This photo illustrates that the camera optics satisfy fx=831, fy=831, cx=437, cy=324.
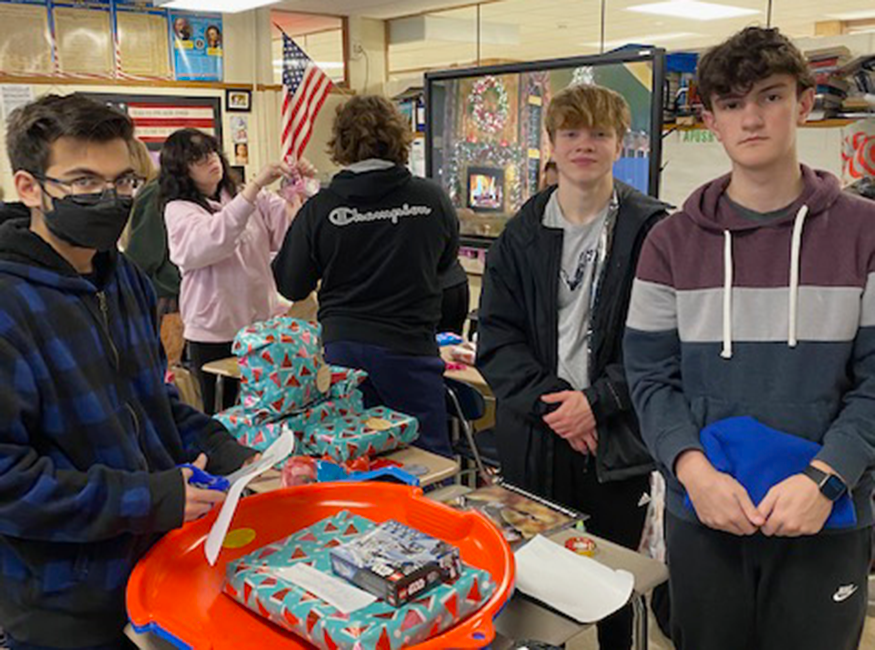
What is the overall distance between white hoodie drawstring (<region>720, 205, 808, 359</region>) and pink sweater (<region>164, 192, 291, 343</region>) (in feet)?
6.41

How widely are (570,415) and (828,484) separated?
24.7 inches

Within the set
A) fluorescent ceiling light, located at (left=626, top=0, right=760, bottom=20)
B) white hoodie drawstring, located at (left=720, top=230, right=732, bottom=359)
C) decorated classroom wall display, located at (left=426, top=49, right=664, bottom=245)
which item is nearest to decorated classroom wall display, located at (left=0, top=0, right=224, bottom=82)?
decorated classroom wall display, located at (left=426, top=49, right=664, bottom=245)

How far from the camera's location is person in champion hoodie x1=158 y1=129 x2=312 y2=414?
9.87 ft

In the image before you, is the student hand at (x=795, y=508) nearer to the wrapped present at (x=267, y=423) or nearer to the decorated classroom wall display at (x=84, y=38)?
the wrapped present at (x=267, y=423)

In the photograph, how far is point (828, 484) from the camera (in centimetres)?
131

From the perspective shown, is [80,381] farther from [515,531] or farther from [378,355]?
[378,355]

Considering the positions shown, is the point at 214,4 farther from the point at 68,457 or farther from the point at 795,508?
the point at 795,508

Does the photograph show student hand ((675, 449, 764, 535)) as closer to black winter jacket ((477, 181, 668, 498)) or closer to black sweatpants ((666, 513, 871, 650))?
black sweatpants ((666, 513, 871, 650))

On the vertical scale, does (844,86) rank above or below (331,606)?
above

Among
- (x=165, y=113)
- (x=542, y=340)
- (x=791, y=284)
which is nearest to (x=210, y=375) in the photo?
(x=542, y=340)

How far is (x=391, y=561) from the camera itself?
3.76 feet

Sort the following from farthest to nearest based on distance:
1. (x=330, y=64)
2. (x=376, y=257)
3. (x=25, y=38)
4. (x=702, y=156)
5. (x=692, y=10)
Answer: (x=330, y=64) < (x=25, y=38) < (x=692, y=10) < (x=702, y=156) < (x=376, y=257)

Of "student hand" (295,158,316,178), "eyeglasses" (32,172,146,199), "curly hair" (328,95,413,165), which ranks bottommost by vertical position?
"eyeglasses" (32,172,146,199)

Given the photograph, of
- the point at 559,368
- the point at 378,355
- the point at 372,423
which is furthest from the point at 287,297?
the point at 559,368
